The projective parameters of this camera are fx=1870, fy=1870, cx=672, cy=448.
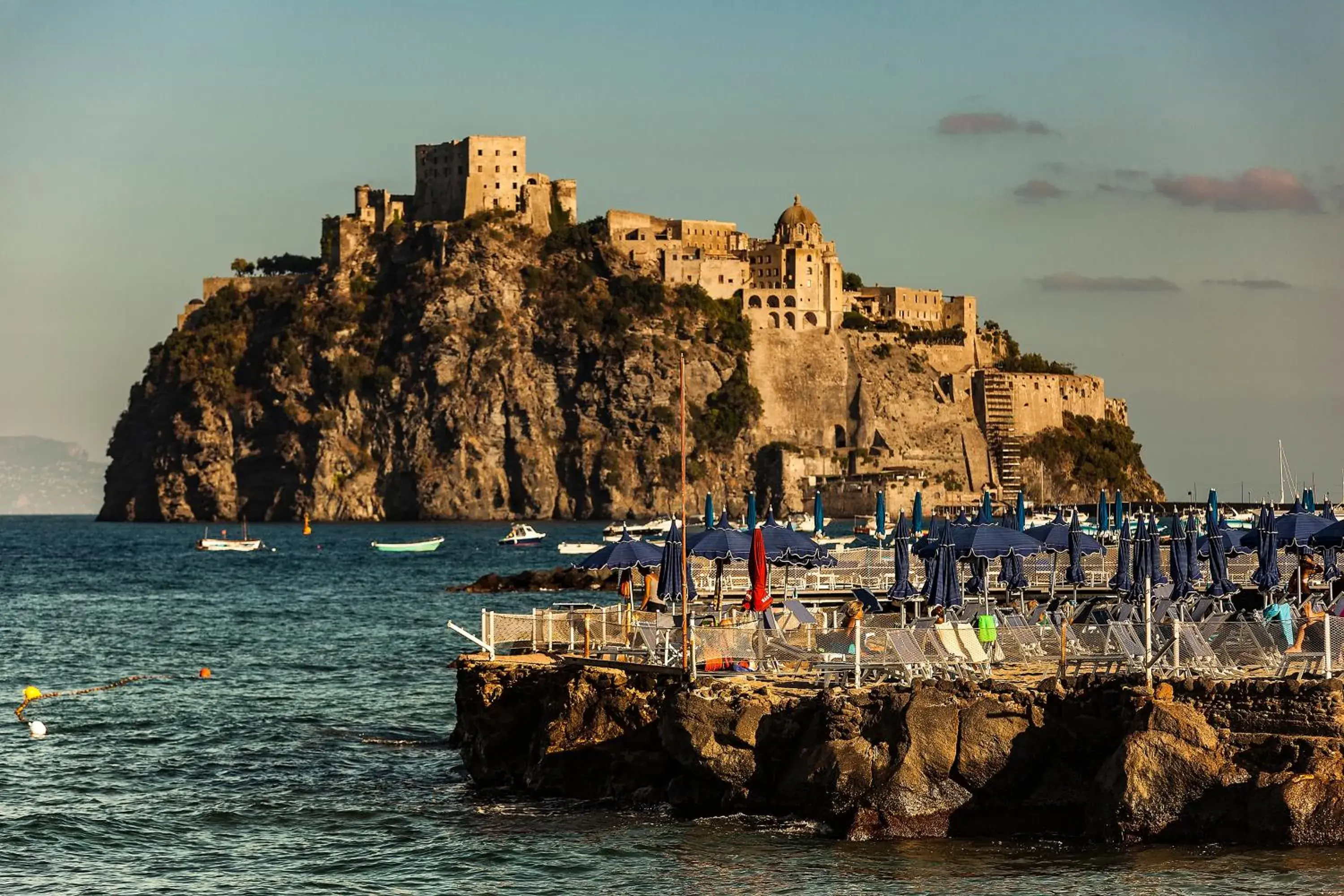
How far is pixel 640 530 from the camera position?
119 meters

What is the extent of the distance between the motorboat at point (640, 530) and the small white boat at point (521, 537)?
4.54 metres

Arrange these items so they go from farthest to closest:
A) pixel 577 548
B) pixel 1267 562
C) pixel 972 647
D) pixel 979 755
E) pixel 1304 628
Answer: pixel 577 548
pixel 1267 562
pixel 972 647
pixel 1304 628
pixel 979 755

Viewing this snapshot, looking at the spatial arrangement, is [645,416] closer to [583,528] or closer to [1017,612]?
[583,528]

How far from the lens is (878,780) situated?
21094 millimetres

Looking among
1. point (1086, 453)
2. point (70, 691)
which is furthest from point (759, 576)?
point (1086, 453)

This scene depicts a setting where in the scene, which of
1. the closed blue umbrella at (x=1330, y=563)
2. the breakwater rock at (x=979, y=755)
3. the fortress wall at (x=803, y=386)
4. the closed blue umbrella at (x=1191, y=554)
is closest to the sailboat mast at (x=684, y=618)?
the breakwater rock at (x=979, y=755)

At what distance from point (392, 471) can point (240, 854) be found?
459 feet

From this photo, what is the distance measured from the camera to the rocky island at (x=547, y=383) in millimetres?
159000

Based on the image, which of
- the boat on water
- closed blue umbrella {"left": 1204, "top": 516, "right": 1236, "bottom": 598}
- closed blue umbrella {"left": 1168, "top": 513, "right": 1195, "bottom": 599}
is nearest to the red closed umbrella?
closed blue umbrella {"left": 1168, "top": 513, "right": 1195, "bottom": 599}

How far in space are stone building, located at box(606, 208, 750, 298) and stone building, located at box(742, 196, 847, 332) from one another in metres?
1.65

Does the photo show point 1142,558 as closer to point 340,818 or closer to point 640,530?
point 340,818

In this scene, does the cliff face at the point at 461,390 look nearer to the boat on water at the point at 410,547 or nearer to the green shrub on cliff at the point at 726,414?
the green shrub on cliff at the point at 726,414

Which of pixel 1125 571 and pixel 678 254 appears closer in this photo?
pixel 1125 571

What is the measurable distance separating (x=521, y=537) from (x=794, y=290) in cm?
5250
